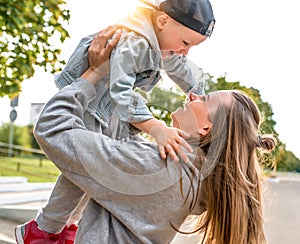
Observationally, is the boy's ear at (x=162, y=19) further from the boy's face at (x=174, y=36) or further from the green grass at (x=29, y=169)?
the green grass at (x=29, y=169)

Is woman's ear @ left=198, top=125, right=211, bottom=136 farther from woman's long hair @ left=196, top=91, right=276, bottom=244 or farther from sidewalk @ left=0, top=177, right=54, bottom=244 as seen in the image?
sidewalk @ left=0, top=177, right=54, bottom=244

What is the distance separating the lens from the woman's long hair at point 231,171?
95 cm

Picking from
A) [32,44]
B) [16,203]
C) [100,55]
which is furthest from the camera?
[16,203]

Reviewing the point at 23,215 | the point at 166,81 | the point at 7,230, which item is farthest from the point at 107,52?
the point at 23,215

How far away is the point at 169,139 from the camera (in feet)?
2.93

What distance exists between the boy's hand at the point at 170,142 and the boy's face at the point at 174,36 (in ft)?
0.62

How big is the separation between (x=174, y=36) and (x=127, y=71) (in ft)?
0.41

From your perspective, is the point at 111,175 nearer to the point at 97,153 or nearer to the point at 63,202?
the point at 97,153

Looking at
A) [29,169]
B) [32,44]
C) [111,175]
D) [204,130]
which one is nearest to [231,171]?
[204,130]

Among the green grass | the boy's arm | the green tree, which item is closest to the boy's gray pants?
the boy's arm

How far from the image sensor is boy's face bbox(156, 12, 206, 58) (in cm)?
100

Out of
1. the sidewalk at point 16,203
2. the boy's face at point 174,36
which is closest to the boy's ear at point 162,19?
the boy's face at point 174,36

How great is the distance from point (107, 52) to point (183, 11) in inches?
6.3

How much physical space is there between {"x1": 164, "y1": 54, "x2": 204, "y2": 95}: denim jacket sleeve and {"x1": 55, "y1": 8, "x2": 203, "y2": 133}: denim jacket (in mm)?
18
